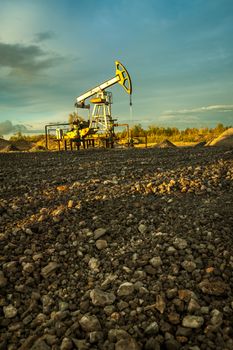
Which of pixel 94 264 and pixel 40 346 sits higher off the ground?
pixel 94 264

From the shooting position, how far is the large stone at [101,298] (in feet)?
7.22

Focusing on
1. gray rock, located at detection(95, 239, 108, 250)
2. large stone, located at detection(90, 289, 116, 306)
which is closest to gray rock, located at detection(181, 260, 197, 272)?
large stone, located at detection(90, 289, 116, 306)

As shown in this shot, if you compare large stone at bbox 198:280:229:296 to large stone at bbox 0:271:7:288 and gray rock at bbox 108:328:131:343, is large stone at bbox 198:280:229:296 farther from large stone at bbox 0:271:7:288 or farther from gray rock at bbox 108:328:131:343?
large stone at bbox 0:271:7:288

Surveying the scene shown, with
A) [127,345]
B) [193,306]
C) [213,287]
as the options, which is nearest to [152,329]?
[127,345]

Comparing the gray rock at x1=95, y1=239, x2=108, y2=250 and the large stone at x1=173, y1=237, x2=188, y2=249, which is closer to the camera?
the large stone at x1=173, y1=237, x2=188, y2=249

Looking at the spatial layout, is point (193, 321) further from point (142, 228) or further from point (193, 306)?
point (142, 228)

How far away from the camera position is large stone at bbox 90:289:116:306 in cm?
220

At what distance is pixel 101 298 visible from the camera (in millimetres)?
A: 2229

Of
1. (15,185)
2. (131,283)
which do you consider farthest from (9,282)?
(15,185)

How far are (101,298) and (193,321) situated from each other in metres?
0.63

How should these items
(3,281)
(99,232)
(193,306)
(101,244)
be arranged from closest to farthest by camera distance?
(193,306)
(3,281)
(101,244)
(99,232)

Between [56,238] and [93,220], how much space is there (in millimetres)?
497

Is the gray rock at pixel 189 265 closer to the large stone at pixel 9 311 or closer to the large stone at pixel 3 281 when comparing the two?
the large stone at pixel 9 311

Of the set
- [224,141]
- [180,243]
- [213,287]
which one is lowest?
[213,287]
